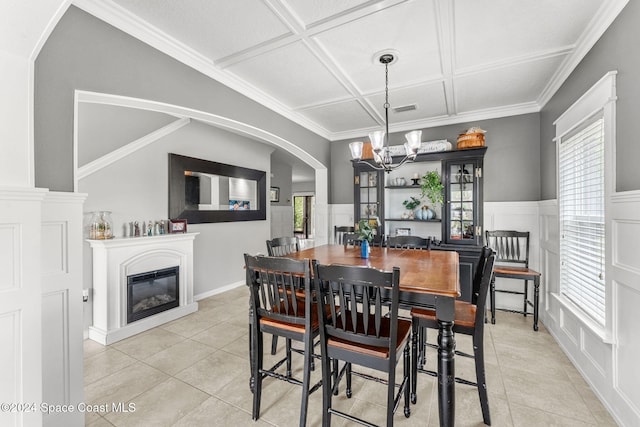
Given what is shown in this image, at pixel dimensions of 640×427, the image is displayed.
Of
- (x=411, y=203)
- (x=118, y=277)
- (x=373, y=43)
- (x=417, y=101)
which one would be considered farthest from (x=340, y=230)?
(x=118, y=277)

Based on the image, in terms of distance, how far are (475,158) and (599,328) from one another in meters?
2.22

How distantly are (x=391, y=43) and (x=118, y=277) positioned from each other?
11.2 ft

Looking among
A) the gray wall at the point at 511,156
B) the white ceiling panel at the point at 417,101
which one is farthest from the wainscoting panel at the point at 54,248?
the gray wall at the point at 511,156

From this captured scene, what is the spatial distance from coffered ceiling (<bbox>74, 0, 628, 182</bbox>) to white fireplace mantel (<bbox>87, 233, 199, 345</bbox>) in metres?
2.00

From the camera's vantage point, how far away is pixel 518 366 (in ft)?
7.96

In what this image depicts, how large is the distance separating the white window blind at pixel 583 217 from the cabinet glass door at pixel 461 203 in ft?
3.24

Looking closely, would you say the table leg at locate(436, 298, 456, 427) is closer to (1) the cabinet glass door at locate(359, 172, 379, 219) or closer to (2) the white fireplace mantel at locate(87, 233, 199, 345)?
(1) the cabinet glass door at locate(359, 172, 379, 219)

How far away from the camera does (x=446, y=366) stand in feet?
4.96

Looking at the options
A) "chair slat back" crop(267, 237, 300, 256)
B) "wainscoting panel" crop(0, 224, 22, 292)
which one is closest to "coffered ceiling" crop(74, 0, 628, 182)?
"wainscoting panel" crop(0, 224, 22, 292)

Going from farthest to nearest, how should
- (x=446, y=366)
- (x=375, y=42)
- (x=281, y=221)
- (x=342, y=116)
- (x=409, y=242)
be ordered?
(x=281, y=221) → (x=342, y=116) → (x=409, y=242) → (x=375, y=42) → (x=446, y=366)

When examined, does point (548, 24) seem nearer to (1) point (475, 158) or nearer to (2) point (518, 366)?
(1) point (475, 158)

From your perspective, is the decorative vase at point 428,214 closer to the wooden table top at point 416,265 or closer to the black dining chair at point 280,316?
the wooden table top at point 416,265

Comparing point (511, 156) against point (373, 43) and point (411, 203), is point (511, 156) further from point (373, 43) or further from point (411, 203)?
point (373, 43)

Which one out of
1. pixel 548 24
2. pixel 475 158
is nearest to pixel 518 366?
pixel 475 158
